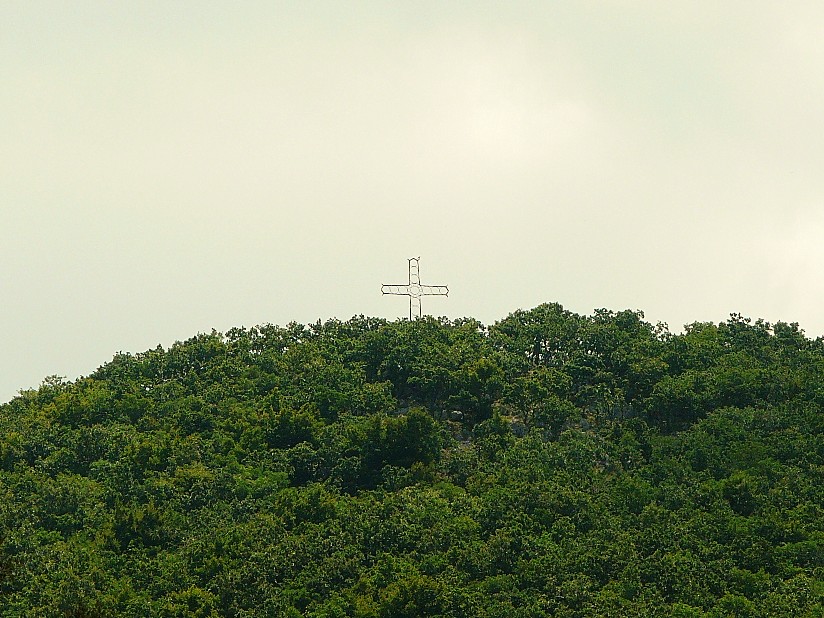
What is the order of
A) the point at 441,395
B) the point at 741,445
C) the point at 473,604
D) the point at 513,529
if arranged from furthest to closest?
the point at 441,395 → the point at 741,445 → the point at 513,529 → the point at 473,604

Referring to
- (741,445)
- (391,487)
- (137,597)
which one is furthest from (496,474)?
(137,597)

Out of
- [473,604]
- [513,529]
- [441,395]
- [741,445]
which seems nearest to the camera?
[473,604]

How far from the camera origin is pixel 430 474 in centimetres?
6844

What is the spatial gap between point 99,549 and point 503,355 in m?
19.0

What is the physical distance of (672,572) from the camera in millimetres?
59031

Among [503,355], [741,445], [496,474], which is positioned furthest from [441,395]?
[741,445]

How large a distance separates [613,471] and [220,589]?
15944mm

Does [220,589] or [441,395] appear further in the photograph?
[441,395]

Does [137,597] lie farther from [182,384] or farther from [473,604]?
[182,384]

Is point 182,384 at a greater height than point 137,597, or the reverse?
point 182,384

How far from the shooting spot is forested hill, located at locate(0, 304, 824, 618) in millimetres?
59469

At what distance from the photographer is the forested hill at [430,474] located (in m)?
59.5

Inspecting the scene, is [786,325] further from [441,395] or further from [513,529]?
[513,529]

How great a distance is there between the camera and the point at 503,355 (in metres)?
74.7
